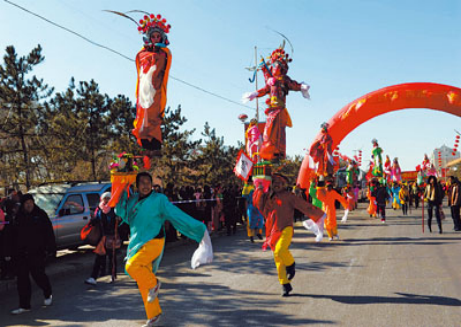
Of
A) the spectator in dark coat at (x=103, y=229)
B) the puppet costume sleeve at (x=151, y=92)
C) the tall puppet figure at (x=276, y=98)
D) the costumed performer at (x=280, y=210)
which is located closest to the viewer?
the costumed performer at (x=280, y=210)

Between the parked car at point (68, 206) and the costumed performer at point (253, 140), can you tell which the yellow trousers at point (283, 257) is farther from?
the parked car at point (68, 206)

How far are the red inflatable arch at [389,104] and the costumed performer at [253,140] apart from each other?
7367mm

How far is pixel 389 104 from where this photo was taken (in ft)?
67.7

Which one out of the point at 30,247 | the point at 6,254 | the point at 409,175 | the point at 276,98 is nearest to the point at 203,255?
the point at 30,247

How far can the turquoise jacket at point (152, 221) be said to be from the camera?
5.08 m

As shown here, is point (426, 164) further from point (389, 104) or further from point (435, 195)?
point (435, 195)

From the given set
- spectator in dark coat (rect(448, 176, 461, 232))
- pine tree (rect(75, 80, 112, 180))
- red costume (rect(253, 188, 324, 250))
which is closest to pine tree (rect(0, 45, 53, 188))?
pine tree (rect(75, 80, 112, 180))

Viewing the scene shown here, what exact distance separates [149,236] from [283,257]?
233cm

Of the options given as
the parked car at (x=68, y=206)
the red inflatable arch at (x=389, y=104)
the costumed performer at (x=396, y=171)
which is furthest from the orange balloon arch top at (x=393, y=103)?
the parked car at (x=68, y=206)

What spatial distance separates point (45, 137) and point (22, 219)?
11598 millimetres

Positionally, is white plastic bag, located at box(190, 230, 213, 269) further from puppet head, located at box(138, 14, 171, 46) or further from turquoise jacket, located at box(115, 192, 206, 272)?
puppet head, located at box(138, 14, 171, 46)

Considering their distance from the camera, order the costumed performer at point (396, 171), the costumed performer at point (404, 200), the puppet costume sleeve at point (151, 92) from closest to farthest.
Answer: the puppet costume sleeve at point (151, 92) < the costumed performer at point (404, 200) < the costumed performer at point (396, 171)

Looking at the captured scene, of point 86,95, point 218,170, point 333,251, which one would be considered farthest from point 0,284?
point 218,170

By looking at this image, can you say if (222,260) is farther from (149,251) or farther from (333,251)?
(149,251)
